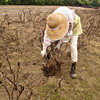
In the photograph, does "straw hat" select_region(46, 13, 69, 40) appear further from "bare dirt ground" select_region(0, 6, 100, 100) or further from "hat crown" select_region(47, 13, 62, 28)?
"bare dirt ground" select_region(0, 6, 100, 100)

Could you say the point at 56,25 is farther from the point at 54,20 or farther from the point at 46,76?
the point at 46,76

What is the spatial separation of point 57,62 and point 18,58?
0.95 metres

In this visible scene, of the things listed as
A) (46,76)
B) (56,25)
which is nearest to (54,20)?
(56,25)

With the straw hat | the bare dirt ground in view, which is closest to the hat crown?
the straw hat

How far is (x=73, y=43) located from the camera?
7.39 feet

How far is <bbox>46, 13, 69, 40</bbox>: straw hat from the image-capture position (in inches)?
66.6

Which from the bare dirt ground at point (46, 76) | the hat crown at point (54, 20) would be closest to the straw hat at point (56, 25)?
the hat crown at point (54, 20)

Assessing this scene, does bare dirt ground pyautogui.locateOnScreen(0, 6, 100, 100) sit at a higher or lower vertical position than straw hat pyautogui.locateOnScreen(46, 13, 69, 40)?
lower

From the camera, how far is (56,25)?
1.72 metres

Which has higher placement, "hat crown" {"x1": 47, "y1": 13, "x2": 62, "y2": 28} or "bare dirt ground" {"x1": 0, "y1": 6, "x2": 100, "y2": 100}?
"hat crown" {"x1": 47, "y1": 13, "x2": 62, "y2": 28}

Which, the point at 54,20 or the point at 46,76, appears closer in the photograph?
the point at 54,20

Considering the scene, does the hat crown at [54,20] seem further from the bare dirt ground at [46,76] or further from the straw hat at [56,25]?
the bare dirt ground at [46,76]

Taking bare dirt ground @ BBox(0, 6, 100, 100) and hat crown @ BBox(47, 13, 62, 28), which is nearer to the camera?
hat crown @ BBox(47, 13, 62, 28)

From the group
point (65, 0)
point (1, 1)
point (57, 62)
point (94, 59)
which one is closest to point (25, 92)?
point (57, 62)
